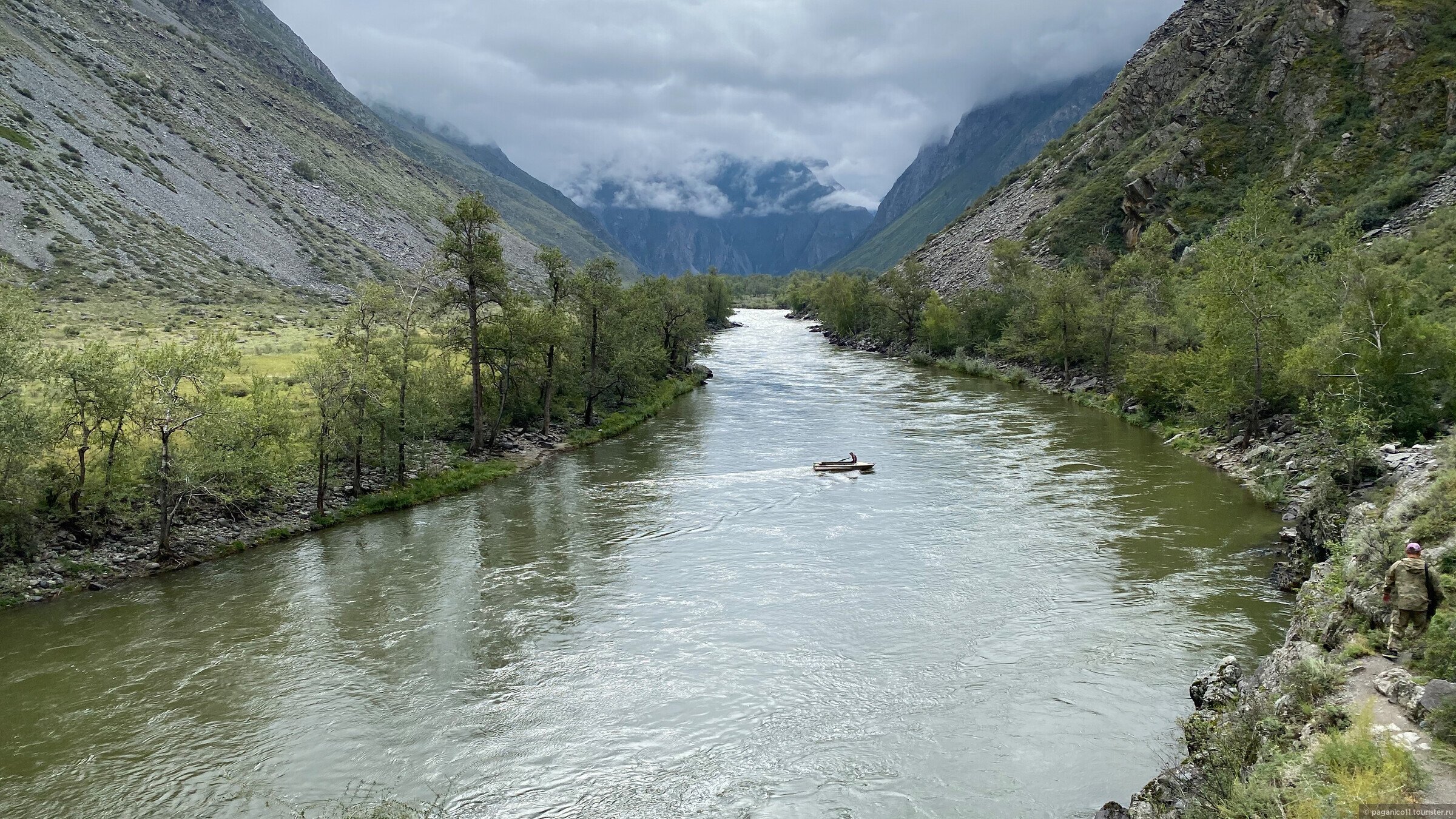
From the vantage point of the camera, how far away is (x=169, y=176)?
112 metres

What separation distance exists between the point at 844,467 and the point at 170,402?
2800 cm

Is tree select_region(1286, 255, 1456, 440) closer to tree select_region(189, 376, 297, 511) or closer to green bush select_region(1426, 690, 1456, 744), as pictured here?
green bush select_region(1426, 690, 1456, 744)

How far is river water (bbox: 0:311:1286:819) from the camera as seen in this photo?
1467 cm

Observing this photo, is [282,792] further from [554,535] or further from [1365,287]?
[1365,287]

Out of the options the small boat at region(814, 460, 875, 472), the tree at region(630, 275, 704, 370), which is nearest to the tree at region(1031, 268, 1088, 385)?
the tree at region(630, 275, 704, 370)

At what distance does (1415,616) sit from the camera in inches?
491

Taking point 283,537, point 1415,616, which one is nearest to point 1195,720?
point 1415,616

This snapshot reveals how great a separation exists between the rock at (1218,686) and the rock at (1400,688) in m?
2.80

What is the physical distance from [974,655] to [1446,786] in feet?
35.1

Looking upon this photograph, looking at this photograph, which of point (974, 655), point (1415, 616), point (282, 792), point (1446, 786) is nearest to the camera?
point (1446, 786)

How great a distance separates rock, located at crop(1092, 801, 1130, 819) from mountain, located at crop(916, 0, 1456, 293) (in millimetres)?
65274

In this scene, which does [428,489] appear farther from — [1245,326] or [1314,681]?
[1245,326]

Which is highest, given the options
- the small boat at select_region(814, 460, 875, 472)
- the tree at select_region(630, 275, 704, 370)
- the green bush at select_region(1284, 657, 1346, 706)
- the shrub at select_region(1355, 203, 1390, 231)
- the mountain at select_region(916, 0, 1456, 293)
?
the mountain at select_region(916, 0, 1456, 293)

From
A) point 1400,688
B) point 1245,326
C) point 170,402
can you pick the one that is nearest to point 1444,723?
point 1400,688
